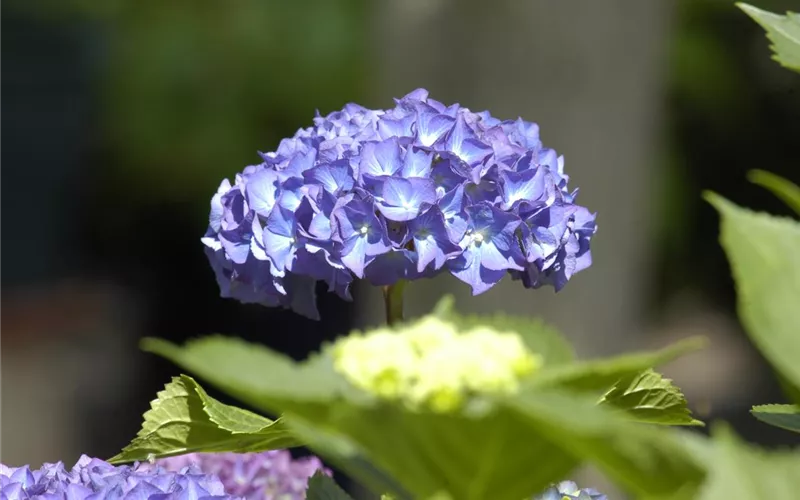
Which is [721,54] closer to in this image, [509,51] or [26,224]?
[509,51]

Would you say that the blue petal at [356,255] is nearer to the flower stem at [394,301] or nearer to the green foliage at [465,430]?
the flower stem at [394,301]

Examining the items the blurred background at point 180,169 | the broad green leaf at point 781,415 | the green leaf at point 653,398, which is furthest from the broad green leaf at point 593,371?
the blurred background at point 180,169

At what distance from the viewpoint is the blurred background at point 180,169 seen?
394 centimetres

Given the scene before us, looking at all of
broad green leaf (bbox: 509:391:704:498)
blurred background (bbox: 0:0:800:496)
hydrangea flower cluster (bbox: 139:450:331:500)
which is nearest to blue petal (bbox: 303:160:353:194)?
hydrangea flower cluster (bbox: 139:450:331:500)

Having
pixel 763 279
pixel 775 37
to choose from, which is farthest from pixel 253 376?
pixel 775 37

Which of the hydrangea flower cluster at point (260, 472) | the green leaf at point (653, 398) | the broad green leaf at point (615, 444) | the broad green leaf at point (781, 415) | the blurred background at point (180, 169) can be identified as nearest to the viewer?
Result: the broad green leaf at point (615, 444)

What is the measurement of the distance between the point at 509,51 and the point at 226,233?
181cm

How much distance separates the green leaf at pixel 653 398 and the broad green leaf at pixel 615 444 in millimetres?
305

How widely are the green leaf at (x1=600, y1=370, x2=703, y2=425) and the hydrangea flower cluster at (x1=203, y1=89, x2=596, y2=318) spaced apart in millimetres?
100

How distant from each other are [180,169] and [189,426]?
138 inches

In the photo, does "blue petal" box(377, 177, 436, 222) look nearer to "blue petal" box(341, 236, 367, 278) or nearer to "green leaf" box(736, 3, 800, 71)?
"blue petal" box(341, 236, 367, 278)

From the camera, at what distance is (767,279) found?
0.38 m

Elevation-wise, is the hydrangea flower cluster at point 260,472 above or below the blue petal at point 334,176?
below

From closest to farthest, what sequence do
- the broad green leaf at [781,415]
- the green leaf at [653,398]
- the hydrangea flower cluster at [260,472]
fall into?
the broad green leaf at [781,415] → the green leaf at [653,398] → the hydrangea flower cluster at [260,472]
